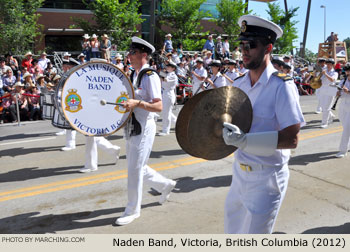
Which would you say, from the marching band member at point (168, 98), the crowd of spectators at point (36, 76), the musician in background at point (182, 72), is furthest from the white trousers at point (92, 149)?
the musician in background at point (182, 72)

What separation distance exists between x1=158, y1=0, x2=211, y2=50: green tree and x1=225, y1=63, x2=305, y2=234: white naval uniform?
935 inches

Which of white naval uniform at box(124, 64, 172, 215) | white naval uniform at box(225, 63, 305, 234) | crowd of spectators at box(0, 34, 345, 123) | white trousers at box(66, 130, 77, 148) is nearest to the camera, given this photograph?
white naval uniform at box(225, 63, 305, 234)

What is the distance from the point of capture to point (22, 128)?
11438mm

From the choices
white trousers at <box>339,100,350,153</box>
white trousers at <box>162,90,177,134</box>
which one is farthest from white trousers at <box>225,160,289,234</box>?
white trousers at <box>162,90,177,134</box>

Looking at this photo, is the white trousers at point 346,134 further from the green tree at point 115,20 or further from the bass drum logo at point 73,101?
the green tree at point 115,20

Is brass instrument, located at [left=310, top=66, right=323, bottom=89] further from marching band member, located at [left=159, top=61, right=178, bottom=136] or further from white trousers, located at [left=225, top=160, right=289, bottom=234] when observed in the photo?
white trousers, located at [left=225, top=160, right=289, bottom=234]

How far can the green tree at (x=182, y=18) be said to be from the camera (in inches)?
1021

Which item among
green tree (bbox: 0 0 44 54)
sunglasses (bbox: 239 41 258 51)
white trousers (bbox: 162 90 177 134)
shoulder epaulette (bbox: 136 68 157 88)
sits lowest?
white trousers (bbox: 162 90 177 134)

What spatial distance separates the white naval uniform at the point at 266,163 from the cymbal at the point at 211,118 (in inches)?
5.3

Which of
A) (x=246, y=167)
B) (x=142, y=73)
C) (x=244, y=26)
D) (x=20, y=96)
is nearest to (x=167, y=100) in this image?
(x=20, y=96)

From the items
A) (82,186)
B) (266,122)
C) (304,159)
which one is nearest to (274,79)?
(266,122)

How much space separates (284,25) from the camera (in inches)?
1283

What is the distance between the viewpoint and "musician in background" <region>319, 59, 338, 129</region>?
11758 mm

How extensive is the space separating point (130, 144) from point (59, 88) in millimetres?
1139
